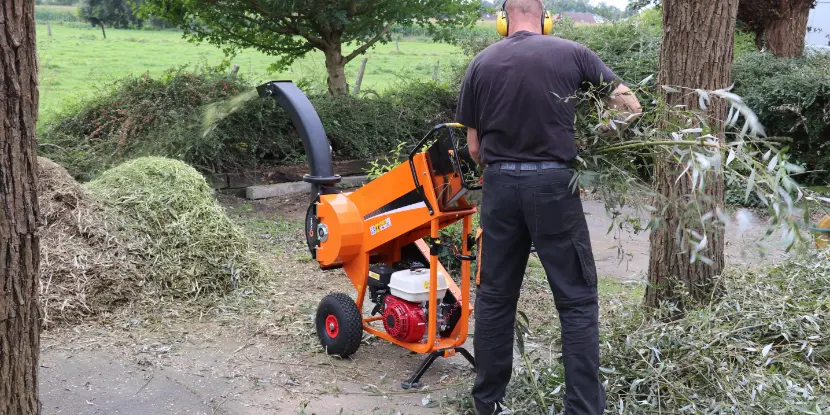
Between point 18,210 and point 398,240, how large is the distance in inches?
94.4

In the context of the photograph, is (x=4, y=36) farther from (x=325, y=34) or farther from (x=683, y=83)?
(x=325, y=34)

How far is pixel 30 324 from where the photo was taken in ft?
9.17

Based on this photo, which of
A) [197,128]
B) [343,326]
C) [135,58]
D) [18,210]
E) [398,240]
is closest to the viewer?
[18,210]

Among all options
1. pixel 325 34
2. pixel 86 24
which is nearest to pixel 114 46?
pixel 86 24

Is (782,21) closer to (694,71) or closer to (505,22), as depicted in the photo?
(694,71)

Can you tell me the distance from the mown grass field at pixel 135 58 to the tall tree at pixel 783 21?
22.4 feet

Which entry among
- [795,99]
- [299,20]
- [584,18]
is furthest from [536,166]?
[584,18]

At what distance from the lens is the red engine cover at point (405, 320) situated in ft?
14.3

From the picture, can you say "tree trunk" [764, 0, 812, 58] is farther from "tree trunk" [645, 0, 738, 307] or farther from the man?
the man

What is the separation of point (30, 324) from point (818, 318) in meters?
3.76

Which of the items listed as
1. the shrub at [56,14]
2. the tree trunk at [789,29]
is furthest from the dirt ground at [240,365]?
the shrub at [56,14]

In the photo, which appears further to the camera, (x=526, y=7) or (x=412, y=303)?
(x=412, y=303)

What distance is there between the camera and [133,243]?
18.4 feet

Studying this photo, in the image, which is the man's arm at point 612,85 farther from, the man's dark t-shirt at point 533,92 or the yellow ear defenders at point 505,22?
the yellow ear defenders at point 505,22
